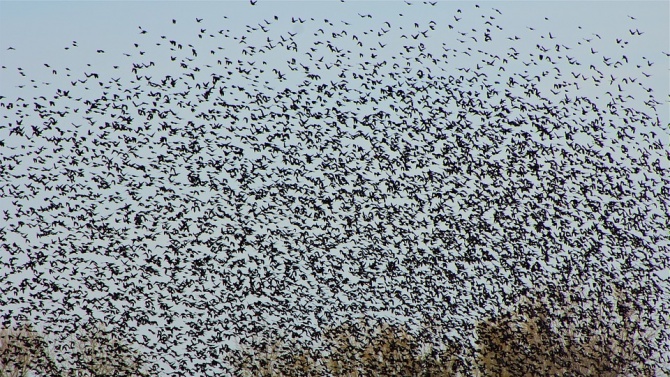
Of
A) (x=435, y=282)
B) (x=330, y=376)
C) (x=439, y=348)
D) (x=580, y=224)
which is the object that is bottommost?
(x=330, y=376)

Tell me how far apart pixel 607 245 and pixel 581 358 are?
15.9ft

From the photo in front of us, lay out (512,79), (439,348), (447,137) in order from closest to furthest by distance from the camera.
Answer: (512,79) < (447,137) < (439,348)

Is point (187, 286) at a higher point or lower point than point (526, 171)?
lower

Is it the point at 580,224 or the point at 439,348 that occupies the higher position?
the point at 580,224

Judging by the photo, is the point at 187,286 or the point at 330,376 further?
the point at 330,376

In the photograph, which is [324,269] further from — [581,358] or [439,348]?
[581,358]

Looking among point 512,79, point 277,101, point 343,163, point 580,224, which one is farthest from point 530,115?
point 277,101

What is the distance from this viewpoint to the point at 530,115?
29562 millimetres

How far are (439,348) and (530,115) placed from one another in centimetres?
993

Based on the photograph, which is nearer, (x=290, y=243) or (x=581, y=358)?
(x=290, y=243)

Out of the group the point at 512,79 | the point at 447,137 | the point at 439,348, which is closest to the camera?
the point at 512,79

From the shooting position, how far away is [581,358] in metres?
33.0

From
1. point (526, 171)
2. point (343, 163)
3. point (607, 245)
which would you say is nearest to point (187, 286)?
point (343, 163)

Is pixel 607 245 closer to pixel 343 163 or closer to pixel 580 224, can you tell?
pixel 580 224
